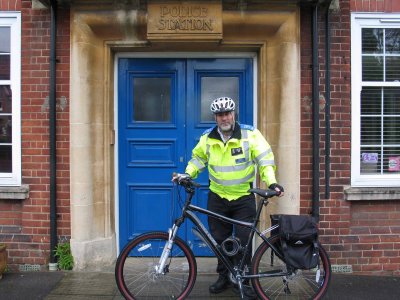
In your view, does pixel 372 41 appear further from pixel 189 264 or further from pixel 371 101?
pixel 189 264

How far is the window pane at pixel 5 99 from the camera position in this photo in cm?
544

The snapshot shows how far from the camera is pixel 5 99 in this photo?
17.9ft

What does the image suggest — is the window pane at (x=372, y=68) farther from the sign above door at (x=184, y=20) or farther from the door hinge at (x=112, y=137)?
the door hinge at (x=112, y=137)

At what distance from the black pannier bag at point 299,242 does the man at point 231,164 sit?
15.8 inches

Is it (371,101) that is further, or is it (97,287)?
(371,101)

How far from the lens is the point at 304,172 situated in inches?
211

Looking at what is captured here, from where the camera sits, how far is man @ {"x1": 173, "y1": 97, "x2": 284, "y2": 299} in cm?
424

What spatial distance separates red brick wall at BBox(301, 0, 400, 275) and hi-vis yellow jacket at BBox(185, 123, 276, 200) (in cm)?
126

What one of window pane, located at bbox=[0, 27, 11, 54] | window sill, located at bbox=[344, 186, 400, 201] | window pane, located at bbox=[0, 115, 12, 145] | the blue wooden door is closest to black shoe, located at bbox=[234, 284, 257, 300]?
the blue wooden door

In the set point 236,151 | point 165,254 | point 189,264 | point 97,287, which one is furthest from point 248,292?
point 97,287

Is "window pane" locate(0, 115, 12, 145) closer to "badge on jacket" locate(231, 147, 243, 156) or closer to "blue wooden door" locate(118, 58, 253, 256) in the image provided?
"blue wooden door" locate(118, 58, 253, 256)

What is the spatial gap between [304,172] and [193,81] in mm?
1802

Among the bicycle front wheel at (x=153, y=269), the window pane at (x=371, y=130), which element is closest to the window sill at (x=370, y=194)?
the window pane at (x=371, y=130)

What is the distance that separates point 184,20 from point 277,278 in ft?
9.99
